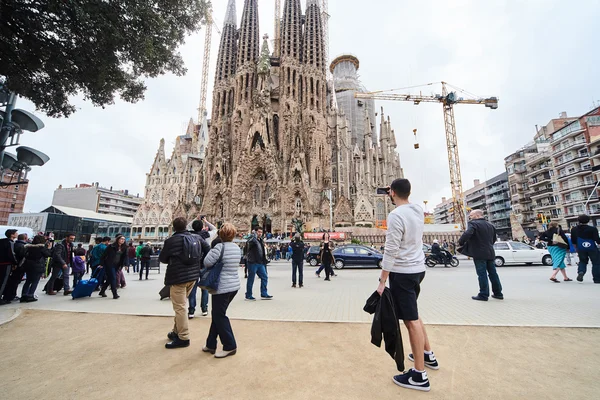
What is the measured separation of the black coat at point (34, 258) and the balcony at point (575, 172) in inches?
2050

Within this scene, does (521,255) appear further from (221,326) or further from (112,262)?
(112,262)

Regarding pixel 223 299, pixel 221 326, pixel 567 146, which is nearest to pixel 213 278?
pixel 223 299

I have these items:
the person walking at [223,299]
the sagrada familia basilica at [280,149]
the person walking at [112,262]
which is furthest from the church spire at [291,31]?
the person walking at [223,299]

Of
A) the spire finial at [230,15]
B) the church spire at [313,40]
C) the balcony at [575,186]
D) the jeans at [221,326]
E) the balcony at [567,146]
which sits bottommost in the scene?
the jeans at [221,326]

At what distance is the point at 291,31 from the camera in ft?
131

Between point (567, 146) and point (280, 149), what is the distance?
133ft

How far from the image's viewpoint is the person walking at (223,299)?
3168 millimetres

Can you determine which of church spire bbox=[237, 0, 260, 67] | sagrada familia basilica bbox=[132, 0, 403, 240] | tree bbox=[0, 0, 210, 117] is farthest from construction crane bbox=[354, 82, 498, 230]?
tree bbox=[0, 0, 210, 117]

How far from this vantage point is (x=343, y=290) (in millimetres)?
7496

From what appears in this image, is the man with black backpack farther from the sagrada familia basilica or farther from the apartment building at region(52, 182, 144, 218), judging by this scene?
the apartment building at region(52, 182, 144, 218)

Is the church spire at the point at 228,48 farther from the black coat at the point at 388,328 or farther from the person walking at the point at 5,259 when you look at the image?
the black coat at the point at 388,328

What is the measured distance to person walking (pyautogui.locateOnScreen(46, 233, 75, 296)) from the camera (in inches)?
285

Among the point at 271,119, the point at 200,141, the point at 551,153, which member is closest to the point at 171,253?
the point at 271,119

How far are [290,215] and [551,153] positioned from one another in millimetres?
41644
